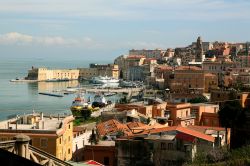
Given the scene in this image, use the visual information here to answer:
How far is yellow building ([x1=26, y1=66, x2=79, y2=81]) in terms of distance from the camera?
6000 centimetres

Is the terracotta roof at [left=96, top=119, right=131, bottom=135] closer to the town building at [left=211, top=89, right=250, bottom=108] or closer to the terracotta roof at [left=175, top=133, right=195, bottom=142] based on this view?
the terracotta roof at [left=175, top=133, right=195, bottom=142]

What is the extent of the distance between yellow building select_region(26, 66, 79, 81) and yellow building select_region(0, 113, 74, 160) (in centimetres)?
5038

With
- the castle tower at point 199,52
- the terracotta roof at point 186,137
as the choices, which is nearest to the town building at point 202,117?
the terracotta roof at point 186,137

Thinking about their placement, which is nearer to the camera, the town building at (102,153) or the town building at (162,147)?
the town building at (162,147)

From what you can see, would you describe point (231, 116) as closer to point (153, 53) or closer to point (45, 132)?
point (45, 132)

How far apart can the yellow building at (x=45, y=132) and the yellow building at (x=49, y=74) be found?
5038 cm

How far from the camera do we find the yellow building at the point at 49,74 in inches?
2362

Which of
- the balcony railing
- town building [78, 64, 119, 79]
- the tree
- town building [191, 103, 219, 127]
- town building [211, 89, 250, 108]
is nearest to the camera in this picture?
the balcony railing

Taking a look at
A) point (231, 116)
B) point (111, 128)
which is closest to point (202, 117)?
point (231, 116)

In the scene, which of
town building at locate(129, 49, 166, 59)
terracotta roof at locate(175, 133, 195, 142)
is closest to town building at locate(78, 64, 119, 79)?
town building at locate(129, 49, 166, 59)

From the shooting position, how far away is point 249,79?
29.7m

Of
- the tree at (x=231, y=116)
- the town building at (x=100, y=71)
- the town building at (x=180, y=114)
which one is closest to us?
the tree at (x=231, y=116)

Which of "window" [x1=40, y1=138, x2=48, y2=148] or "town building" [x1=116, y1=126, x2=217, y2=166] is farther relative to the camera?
"window" [x1=40, y1=138, x2=48, y2=148]

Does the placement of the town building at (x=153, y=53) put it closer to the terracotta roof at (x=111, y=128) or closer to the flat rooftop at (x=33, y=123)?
the terracotta roof at (x=111, y=128)
